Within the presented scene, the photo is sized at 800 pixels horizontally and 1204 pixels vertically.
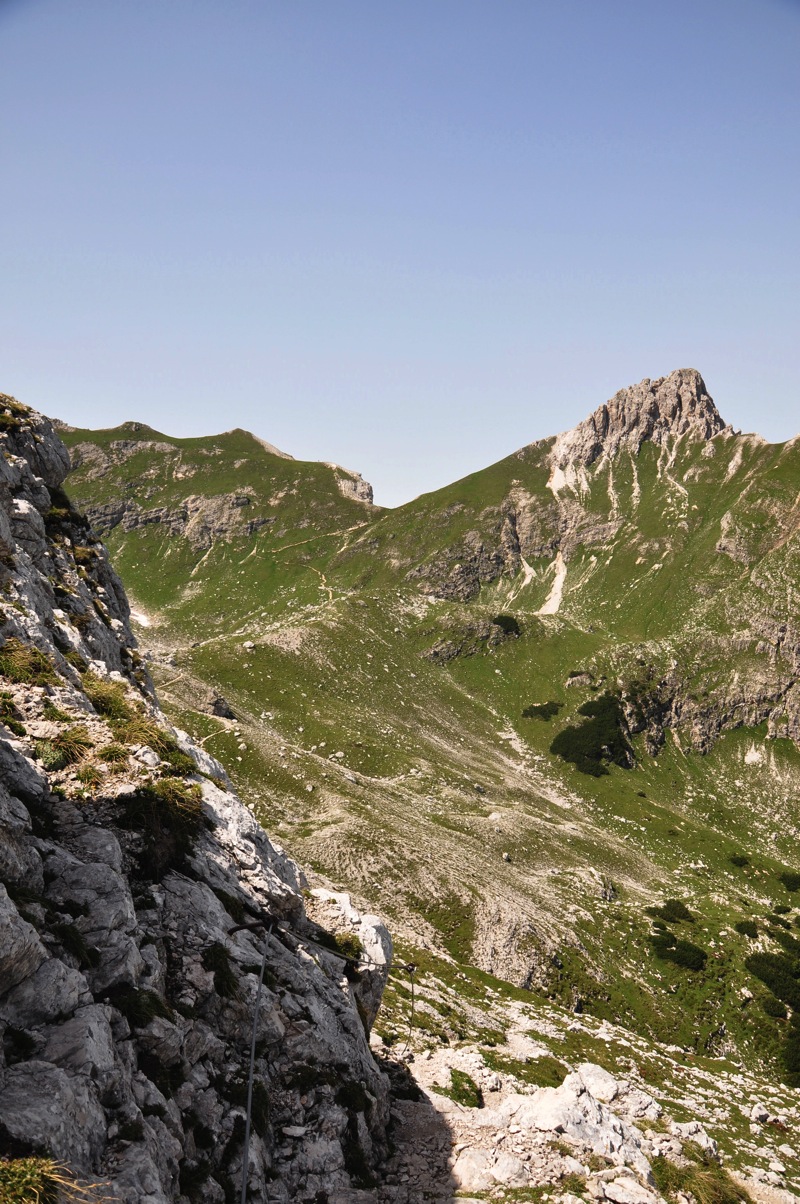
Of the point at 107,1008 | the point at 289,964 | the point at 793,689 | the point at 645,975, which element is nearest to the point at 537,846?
the point at 645,975

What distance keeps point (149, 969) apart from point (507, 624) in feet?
541

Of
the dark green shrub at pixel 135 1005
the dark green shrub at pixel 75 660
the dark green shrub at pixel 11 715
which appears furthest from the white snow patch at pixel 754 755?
the dark green shrub at pixel 11 715

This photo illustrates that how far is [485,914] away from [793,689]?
13264cm

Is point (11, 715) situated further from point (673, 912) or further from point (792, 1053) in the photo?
point (673, 912)

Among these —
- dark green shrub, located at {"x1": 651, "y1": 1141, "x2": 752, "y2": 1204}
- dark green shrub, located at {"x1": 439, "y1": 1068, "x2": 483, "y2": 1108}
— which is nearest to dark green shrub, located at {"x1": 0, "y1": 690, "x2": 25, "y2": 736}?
dark green shrub, located at {"x1": 439, "y1": 1068, "x2": 483, "y2": 1108}

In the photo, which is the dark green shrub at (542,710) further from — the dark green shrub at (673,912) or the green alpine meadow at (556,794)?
the dark green shrub at (673,912)

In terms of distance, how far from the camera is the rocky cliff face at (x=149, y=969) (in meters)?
10.8

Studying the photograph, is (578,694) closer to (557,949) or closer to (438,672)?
(438,672)

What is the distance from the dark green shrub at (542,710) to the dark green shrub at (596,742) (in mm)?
5652

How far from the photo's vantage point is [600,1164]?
64.2 feet

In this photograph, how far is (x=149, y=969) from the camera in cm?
1409

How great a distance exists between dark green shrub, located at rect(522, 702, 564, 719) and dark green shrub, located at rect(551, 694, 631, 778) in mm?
5652

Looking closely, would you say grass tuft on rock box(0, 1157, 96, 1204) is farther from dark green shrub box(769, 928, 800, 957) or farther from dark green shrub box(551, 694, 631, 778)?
dark green shrub box(551, 694, 631, 778)

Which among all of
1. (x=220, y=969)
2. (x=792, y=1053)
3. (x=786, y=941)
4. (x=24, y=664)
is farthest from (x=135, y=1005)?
(x=786, y=941)
